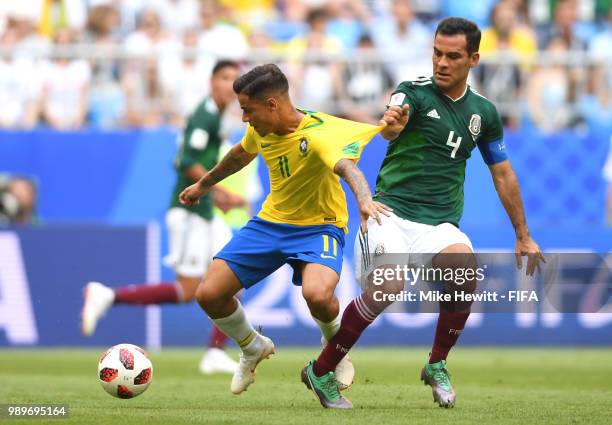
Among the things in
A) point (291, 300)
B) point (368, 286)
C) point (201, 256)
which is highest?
point (368, 286)

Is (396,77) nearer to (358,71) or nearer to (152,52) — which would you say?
(358,71)

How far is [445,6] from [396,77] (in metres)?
3.42

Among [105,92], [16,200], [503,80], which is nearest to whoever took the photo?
[16,200]

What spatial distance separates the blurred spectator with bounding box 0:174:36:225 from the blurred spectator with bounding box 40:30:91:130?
974 mm

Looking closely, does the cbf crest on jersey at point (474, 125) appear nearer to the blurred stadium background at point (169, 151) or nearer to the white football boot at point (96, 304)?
the white football boot at point (96, 304)

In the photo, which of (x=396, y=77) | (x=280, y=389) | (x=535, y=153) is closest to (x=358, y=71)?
(x=396, y=77)

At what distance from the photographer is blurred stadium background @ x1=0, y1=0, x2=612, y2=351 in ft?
49.5

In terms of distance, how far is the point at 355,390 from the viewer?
9.93 m

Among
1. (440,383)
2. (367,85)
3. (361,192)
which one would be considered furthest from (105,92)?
(361,192)

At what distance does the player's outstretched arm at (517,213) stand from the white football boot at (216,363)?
4.20 meters

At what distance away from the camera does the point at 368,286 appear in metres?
8.45

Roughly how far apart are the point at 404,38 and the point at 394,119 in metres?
10.2

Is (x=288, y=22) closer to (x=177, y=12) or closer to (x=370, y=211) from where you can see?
(x=177, y=12)

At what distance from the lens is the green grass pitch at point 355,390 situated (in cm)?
793
